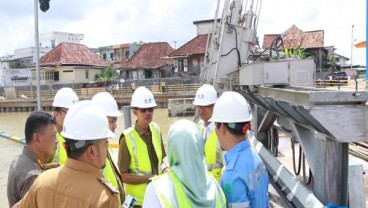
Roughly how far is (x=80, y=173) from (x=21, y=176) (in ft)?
2.33

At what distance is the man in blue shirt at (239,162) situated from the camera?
202 cm

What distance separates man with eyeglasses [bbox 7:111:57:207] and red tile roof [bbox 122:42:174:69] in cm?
3828

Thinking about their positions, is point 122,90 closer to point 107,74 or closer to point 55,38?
point 107,74

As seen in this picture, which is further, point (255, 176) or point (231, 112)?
point (231, 112)

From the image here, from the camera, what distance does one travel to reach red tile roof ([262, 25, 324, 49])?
38281mm

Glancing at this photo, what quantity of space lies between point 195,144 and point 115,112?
1.73m

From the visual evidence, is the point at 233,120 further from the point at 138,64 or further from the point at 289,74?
the point at 138,64

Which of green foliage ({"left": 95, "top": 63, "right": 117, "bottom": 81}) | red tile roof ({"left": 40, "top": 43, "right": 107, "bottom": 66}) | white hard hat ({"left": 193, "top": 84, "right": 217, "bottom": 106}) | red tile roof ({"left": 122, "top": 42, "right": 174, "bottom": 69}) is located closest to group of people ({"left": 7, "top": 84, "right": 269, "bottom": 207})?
white hard hat ({"left": 193, "top": 84, "right": 217, "bottom": 106})

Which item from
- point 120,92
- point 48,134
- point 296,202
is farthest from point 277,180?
point 120,92

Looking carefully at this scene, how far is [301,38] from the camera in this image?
39781mm

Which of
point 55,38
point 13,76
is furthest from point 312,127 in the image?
point 55,38

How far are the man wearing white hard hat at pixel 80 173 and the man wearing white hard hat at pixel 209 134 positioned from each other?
64.2 inches

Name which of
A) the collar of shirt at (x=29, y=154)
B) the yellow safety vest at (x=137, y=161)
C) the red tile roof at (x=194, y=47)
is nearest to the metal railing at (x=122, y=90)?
the red tile roof at (x=194, y=47)

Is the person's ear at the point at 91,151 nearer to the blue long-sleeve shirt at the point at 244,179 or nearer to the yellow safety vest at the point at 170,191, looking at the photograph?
the yellow safety vest at the point at 170,191
